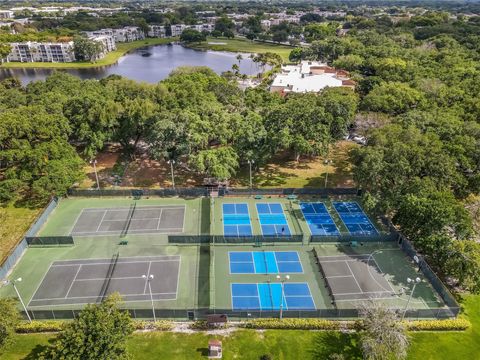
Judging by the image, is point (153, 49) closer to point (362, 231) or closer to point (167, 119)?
point (167, 119)

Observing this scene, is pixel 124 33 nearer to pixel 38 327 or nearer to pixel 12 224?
pixel 12 224

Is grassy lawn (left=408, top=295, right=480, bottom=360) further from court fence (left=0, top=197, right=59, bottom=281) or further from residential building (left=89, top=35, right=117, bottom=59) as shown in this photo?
residential building (left=89, top=35, right=117, bottom=59)

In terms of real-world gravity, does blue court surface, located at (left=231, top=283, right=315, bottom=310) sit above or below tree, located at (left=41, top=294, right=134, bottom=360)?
below

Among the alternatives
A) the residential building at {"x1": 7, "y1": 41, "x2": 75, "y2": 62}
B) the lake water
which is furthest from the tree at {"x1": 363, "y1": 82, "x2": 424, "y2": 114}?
the residential building at {"x1": 7, "y1": 41, "x2": 75, "y2": 62}

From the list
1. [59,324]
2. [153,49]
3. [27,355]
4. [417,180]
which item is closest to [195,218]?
[59,324]

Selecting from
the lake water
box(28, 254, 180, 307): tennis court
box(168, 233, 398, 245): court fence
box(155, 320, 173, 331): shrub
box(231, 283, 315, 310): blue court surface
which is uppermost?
box(168, 233, 398, 245): court fence

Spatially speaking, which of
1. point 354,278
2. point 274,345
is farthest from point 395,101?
point 274,345

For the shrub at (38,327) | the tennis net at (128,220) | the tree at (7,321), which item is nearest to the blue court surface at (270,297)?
the shrub at (38,327)
